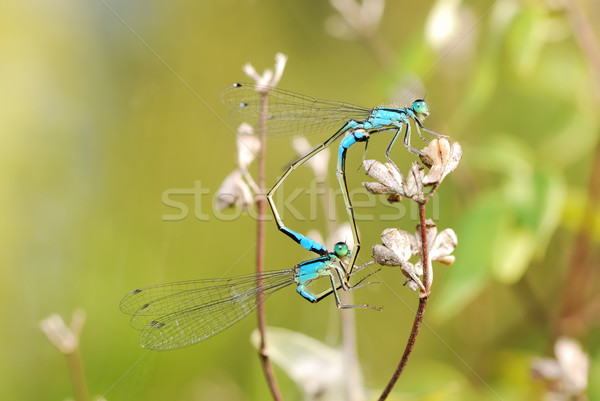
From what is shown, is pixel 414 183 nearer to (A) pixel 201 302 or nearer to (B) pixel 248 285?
(B) pixel 248 285

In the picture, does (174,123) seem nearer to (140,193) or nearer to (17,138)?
(140,193)

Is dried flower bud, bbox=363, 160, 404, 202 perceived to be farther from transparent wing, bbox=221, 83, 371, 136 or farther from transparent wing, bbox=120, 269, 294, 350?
transparent wing, bbox=221, 83, 371, 136

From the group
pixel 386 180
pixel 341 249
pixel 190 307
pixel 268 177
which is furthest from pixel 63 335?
pixel 268 177

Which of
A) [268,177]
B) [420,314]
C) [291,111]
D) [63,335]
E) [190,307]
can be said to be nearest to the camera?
[420,314]

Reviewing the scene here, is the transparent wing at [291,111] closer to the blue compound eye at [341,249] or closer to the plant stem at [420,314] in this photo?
the blue compound eye at [341,249]

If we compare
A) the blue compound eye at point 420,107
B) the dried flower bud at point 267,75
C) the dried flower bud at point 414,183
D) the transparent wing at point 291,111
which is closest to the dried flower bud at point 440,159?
the dried flower bud at point 414,183

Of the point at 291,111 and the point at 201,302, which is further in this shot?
the point at 291,111
